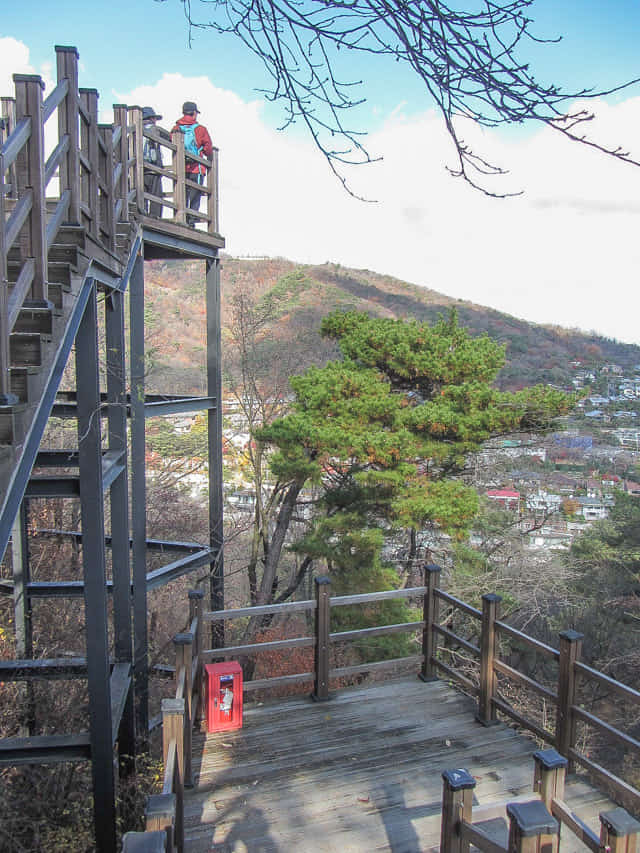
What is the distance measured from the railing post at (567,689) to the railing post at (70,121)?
12.6 feet

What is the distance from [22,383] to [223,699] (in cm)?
315

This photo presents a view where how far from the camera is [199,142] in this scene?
7.13 metres

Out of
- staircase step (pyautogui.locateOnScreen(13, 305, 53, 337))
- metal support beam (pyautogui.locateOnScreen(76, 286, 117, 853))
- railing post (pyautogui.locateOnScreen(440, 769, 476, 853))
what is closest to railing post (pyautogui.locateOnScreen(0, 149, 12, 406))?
staircase step (pyautogui.locateOnScreen(13, 305, 53, 337))

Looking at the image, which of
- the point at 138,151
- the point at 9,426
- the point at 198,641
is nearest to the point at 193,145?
the point at 138,151

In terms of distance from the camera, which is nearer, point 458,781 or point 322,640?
point 458,781

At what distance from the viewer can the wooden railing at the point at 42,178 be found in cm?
219

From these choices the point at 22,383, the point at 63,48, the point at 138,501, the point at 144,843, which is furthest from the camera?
the point at 138,501

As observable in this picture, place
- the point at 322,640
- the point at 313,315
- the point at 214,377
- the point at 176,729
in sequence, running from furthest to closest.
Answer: the point at 313,315 → the point at 214,377 → the point at 322,640 → the point at 176,729

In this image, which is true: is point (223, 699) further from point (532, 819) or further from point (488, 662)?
point (532, 819)

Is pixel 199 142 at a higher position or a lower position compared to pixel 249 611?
higher

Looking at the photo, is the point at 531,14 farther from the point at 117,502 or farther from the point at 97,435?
the point at 117,502

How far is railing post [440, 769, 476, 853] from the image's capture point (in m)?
2.52

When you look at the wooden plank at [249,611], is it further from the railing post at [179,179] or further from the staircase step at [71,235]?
the railing post at [179,179]

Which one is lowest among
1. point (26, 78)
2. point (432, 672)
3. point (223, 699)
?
point (432, 672)
